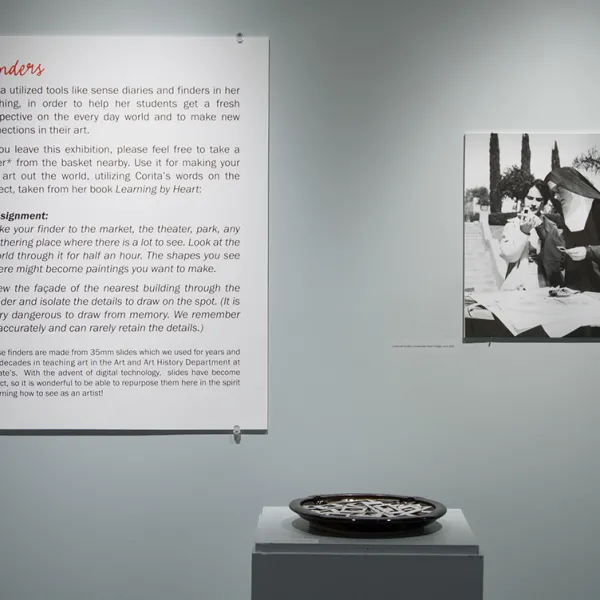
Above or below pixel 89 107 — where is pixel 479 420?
below

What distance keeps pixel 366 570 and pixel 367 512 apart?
0.17 metres

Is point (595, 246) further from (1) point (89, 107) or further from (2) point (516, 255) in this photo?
(1) point (89, 107)

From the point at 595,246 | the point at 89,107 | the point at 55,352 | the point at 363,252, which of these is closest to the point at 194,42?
the point at 89,107

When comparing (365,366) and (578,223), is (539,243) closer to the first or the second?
(578,223)

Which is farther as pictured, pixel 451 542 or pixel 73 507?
pixel 73 507

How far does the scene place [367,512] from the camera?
6.30 ft

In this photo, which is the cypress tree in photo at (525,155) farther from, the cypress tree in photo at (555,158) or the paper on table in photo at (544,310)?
the paper on table in photo at (544,310)

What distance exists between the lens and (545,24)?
2.65 meters

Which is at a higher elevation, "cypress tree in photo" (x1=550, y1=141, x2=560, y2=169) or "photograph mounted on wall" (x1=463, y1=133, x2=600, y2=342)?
"cypress tree in photo" (x1=550, y1=141, x2=560, y2=169)

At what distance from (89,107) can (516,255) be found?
1389mm

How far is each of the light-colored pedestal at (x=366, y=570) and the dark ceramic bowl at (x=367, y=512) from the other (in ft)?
0.14

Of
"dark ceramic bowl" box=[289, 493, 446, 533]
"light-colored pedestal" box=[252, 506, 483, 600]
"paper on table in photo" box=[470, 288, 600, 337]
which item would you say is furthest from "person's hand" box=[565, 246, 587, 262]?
"light-colored pedestal" box=[252, 506, 483, 600]

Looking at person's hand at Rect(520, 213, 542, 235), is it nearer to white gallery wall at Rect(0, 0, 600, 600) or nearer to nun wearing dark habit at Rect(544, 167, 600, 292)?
A: nun wearing dark habit at Rect(544, 167, 600, 292)

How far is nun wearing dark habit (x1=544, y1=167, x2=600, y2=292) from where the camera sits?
2.61 meters
